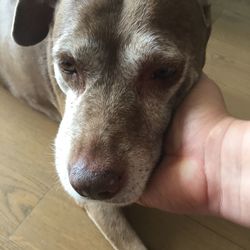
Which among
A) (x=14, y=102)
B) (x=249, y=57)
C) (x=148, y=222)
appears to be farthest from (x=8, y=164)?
(x=249, y=57)

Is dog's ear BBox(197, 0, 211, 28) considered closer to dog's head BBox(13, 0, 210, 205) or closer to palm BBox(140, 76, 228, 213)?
dog's head BBox(13, 0, 210, 205)

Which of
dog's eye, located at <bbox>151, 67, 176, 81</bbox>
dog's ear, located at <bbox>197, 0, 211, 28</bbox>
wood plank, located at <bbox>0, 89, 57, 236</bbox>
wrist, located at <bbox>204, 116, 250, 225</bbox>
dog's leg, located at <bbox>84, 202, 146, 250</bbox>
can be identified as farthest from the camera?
wood plank, located at <bbox>0, 89, 57, 236</bbox>

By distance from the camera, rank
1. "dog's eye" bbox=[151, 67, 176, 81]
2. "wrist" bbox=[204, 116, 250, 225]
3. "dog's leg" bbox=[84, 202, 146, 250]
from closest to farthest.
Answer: "wrist" bbox=[204, 116, 250, 225] < "dog's eye" bbox=[151, 67, 176, 81] < "dog's leg" bbox=[84, 202, 146, 250]

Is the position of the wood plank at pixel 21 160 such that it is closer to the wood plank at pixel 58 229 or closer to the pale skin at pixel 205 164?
the wood plank at pixel 58 229

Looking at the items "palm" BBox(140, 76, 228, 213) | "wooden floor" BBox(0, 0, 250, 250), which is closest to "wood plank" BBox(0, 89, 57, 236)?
"wooden floor" BBox(0, 0, 250, 250)

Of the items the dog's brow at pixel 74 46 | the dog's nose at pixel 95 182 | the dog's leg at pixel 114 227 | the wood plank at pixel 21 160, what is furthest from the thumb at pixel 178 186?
the wood plank at pixel 21 160

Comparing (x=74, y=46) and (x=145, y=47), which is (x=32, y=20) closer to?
(x=74, y=46)

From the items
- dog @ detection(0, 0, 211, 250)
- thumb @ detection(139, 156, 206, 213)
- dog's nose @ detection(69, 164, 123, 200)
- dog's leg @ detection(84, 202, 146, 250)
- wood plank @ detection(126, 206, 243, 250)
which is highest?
dog @ detection(0, 0, 211, 250)
